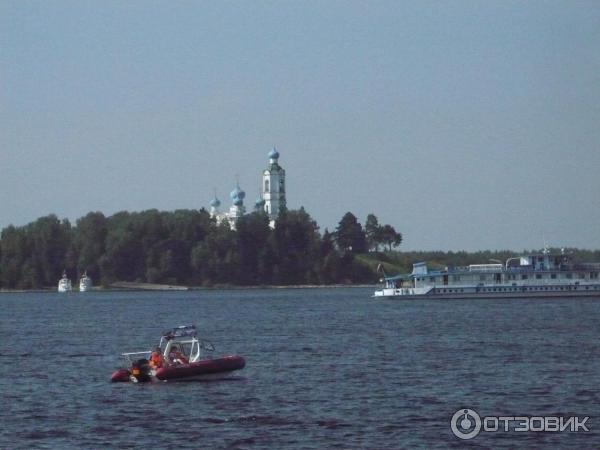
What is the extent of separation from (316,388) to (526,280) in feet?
337

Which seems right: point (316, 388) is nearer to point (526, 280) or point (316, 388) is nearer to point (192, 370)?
point (192, 370)

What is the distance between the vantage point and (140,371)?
61438 millimetres

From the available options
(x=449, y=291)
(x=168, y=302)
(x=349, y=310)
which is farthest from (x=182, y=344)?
(x=168, y=302)

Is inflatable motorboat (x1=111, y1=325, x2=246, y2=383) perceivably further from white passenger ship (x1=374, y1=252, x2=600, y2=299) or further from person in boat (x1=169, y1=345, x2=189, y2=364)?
white passenger ship (x1=374, y1=252, x2=600, y2=299)

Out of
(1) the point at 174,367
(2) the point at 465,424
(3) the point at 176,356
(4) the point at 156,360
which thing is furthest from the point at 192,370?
(2) the point at 465,424

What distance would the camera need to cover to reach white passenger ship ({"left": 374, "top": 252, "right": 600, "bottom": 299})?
158m

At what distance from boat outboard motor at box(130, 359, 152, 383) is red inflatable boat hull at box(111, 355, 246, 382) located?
44 centimetres

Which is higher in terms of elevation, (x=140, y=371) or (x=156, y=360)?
(x=156, y=360)

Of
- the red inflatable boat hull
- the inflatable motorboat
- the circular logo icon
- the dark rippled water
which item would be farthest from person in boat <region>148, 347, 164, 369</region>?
the circular logo icon

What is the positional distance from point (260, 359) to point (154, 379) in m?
12.8

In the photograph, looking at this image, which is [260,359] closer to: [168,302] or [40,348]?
[40,348]

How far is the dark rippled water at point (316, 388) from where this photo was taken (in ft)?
150

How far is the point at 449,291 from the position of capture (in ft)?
527

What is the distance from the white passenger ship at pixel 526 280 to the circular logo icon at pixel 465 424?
108825 mm
